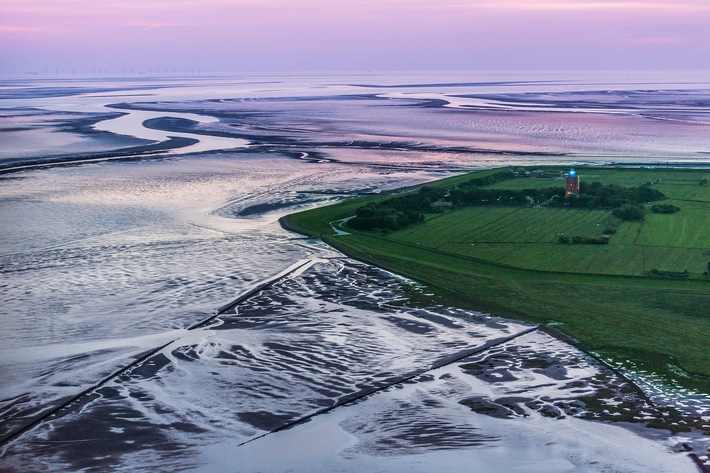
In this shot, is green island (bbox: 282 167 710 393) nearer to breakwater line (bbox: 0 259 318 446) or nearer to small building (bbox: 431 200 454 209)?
small building (bbox: 431 200 454 209)

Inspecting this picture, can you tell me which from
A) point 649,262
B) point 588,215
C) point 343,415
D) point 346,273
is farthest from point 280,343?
point 588,215

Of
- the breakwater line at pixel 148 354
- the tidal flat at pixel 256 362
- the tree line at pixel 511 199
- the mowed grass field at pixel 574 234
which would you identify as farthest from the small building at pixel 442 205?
the breakwater line at pixel 148 354

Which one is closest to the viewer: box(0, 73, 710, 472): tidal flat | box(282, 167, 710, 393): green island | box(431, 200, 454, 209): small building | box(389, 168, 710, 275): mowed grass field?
box(0, 73, 710, 472): tidal flat

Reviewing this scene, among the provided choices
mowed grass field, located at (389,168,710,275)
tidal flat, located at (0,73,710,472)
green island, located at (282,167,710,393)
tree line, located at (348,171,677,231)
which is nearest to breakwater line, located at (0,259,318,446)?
tidal flat, located at (0,73,710,472)

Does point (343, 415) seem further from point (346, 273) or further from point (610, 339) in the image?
point (346, 273)

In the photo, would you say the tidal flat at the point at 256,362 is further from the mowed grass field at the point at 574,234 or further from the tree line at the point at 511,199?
the mowed grass field at the point at 574,234

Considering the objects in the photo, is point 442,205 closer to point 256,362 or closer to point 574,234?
point 574,234

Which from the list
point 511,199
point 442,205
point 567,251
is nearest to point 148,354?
point 567,251
